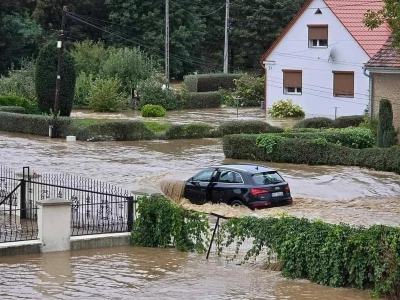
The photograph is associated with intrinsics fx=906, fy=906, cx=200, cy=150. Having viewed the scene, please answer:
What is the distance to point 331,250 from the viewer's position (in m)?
15.9

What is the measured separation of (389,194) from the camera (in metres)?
29.1

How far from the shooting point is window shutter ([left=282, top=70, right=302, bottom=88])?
186ft

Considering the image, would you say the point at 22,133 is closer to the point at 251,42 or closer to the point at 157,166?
the point at 157,166

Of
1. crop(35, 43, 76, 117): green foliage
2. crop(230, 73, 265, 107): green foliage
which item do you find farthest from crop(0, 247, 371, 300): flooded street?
crop(230, 73, 265, 107): green foliage

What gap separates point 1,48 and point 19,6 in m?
4.09

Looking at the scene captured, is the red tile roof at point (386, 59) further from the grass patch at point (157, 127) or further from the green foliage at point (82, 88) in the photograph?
the green foliage at point (82, 88)

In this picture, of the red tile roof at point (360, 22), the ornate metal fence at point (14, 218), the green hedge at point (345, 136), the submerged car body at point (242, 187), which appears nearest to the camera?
the ornate metal fence at point (14, 218)

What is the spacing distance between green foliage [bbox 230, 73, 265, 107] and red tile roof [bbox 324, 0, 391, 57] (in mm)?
10491

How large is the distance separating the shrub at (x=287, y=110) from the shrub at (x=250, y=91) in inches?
314

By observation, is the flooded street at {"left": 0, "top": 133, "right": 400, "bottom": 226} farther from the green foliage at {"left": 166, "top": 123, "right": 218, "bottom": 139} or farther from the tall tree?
Answer: the tall tree

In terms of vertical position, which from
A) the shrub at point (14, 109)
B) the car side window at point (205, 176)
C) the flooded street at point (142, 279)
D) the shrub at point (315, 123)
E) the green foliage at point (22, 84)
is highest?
the green foliage at point (22, 84)

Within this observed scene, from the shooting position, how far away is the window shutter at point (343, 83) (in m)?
53.6

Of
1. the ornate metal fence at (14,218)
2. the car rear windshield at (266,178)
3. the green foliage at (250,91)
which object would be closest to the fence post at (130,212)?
the ornate metal fence at (14,218)

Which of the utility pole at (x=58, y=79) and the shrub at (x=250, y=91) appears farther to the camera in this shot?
the shrub at (x=250, y=91)
